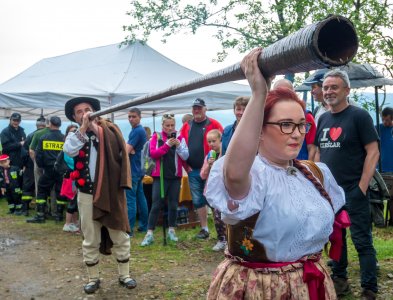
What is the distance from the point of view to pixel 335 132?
3.96 meters

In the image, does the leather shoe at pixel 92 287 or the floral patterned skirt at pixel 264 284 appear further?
the leather shoe at pixel 92 287

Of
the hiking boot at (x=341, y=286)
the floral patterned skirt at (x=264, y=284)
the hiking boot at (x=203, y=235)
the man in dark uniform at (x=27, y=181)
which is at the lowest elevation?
the hiking boot at (x=203, y=235)

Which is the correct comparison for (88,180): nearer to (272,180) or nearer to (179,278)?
(179,278)

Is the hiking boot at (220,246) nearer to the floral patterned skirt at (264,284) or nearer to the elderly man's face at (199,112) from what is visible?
the elderly man's face at (199,112)

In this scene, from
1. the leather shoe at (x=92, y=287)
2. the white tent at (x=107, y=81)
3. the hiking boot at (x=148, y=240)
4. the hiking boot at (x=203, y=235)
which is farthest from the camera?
the white tent at (x=107, y=81)

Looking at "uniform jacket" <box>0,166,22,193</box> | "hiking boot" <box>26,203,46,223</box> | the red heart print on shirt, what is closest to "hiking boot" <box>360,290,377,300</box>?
the red heart print on shirt

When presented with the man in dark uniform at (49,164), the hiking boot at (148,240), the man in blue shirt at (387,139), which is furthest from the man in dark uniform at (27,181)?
the man in blue shirt at (387,139)

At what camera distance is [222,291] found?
6.51ft

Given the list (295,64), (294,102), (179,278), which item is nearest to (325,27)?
(295,64)

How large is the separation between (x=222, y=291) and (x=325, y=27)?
1.21 m

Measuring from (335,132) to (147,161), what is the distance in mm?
3357

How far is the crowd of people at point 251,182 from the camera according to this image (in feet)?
6.06

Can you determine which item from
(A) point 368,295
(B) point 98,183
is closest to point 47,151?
(B) point 98,183

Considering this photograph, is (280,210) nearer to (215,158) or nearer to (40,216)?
(215,158)
